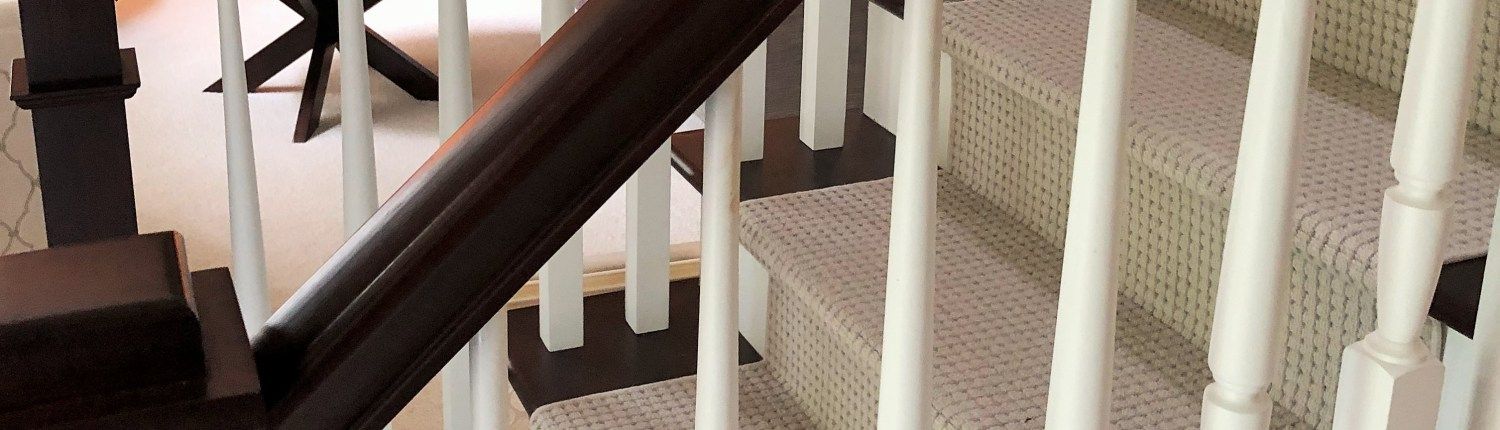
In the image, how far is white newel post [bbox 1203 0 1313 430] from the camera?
0.58m

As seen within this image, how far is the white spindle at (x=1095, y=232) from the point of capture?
1.95 feet

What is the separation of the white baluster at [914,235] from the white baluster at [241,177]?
28.6 inches

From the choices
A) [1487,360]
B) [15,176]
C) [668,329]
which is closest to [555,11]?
[668,329]

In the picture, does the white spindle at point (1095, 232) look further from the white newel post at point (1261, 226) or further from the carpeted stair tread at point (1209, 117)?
the carpeted stair tread at point (1209, 117)

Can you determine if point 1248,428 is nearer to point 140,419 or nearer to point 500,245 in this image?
point 500,245

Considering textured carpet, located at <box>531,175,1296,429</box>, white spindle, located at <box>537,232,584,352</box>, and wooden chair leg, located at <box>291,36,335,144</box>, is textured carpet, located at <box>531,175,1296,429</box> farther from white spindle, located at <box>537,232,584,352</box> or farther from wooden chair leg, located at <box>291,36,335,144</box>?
wooden chair leg, located at <box>291,36,335,144</box>

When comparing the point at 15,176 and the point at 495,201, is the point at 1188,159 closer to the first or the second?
the point at 495,201

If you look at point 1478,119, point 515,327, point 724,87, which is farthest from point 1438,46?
point 515,327

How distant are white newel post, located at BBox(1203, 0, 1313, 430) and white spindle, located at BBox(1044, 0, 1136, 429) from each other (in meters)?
0.05

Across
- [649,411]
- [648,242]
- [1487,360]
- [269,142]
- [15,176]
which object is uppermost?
[1487,360]

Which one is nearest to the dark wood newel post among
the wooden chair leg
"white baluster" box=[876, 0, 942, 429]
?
"white baluster" box=[876, 0, 942, 429]

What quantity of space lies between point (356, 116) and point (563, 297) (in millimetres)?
286

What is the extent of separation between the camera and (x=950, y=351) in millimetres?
1191

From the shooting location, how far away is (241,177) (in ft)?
4.33
